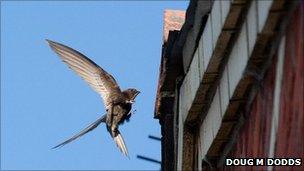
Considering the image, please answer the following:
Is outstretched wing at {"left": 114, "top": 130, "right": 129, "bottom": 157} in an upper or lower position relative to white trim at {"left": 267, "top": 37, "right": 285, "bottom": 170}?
upper

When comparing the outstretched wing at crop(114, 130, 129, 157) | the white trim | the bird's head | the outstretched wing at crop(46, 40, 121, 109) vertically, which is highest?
the outstretched wing at crop(46, 40, 121, 109)

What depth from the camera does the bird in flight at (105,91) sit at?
29.8ft

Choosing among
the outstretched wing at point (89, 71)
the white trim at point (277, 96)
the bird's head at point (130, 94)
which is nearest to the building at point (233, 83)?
the white trim at point (277, 96)

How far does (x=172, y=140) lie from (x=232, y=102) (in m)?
2.23

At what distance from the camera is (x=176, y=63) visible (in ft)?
27.7

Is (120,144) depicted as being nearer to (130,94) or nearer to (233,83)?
(130,94)

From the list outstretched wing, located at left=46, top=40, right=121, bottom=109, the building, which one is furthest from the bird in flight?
the building

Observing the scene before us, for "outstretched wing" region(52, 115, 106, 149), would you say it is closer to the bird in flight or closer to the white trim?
the bird in flight

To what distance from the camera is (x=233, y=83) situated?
6598mm

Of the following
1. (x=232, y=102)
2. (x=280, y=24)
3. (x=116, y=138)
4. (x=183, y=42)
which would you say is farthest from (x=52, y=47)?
(x=280, y=24)

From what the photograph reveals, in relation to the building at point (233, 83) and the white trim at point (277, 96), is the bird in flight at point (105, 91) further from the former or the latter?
the white trim at point (277, 96)

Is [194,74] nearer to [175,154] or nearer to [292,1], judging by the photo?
[175,154]

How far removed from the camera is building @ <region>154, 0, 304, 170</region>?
224 inches

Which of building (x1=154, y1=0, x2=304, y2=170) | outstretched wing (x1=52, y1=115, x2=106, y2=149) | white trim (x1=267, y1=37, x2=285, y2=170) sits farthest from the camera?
outstretched wing (x1=52, y1=115, x2=106, y2=149)
